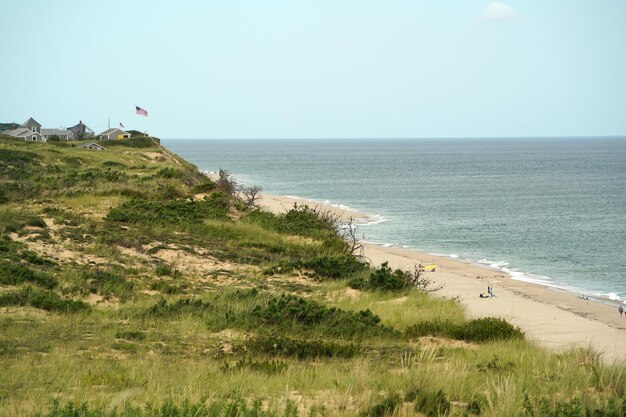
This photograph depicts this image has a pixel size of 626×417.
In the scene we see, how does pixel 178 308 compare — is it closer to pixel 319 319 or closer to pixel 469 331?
pixel 319 319

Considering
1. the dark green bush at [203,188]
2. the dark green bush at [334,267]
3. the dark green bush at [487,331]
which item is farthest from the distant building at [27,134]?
the dark green bush at [487,331]

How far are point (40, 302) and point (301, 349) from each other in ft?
22.1

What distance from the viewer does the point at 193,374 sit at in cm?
979

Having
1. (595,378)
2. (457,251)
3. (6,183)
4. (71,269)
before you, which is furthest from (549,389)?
(457,251)

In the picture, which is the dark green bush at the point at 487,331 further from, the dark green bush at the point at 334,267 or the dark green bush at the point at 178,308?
the dark green bush at the point at 334,267

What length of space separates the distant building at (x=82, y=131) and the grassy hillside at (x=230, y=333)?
235 ft

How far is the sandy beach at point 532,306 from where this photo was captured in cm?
2209

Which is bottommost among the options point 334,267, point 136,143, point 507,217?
point 507,217

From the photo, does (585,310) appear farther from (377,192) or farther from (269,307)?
(377,192)

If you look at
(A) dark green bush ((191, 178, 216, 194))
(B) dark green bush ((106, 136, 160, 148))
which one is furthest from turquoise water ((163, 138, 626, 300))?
(B) dark green bush ((106, 136, 160, 148))

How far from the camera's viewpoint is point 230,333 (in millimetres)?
14164

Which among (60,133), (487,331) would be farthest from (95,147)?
(487,331)

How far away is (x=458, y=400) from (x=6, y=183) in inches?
1292

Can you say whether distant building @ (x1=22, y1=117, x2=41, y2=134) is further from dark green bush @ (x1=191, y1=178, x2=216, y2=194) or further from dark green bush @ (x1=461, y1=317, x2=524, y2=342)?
dark green bush @ (x1=461, y1=317, x2=524, y2=342)
